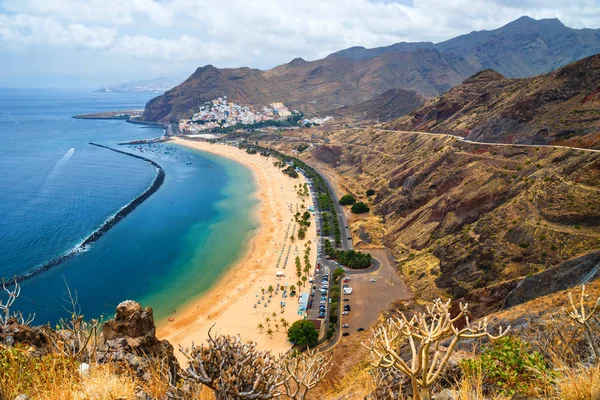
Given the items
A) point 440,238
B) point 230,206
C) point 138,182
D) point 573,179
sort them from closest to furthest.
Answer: point 573,179
point 440,238
point 230,206
point 138,182

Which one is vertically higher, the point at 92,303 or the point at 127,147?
the point at 127,147

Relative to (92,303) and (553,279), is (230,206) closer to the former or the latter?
(92,303)

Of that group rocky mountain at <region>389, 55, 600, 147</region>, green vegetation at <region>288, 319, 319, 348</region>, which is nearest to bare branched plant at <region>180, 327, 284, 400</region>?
green vegetation at <region>288, 319, 319, 348</region>

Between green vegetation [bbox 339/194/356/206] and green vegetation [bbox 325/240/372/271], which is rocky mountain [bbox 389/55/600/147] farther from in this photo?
green vegetation [bbox 325/240/372/271]

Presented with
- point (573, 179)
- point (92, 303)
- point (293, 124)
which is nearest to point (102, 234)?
point (92, 303)

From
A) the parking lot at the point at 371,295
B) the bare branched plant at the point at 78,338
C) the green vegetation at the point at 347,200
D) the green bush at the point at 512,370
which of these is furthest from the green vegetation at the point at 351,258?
the green bush at the point at 512,370

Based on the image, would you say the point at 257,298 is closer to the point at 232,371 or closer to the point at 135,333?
the point at 135,333
